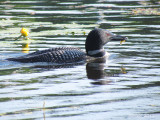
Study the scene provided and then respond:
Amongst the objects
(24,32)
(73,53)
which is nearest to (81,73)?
(73,53)

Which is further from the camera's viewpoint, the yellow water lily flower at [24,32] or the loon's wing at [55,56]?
the yellow water lily flower at [24,32]

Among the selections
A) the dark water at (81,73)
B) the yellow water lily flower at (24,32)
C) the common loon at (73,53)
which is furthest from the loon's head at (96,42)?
the yellow water lily flower at (24,32)

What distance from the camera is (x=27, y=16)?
18375mm

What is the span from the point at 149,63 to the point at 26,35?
435cm

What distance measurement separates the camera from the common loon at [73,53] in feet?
35.4

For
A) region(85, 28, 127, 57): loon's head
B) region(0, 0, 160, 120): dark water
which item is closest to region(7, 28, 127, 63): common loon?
region(85, 28, 127, 57): loon's head

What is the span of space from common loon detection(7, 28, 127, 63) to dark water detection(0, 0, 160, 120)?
0.96 ft

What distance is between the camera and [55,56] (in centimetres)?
1087

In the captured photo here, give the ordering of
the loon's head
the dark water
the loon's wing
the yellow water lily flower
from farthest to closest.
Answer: the yellow water lily flower → the loon's head → the loon's wing → the dark water

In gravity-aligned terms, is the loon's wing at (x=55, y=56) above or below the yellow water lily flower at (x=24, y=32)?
above

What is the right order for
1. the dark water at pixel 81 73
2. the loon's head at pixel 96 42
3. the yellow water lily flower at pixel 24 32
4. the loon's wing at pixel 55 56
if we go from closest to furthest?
the dark water at pixel 81 73
the loon's wing at pixel 55 56
the loon's head at pixel 96 42
the yellow water lily flower at pixel 24 32

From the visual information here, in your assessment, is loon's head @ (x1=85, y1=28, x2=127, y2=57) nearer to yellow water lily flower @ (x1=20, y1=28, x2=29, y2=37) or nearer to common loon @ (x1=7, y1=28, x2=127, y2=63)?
common loon @ (x1=7, y1=28, x2=127, y2=63)

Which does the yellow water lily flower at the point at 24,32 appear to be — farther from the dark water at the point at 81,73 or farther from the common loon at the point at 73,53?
the common loon at the point at 73,53

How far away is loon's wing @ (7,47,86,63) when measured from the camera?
35.2ft
